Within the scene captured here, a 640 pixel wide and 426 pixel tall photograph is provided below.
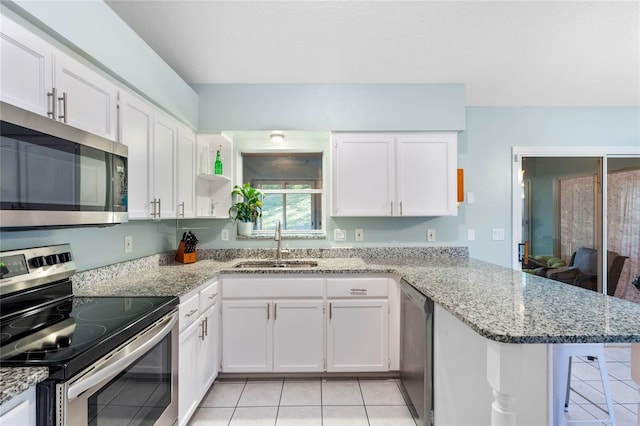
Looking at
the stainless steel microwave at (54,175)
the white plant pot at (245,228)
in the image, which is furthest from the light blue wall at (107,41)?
the white plant pot at (245,228)

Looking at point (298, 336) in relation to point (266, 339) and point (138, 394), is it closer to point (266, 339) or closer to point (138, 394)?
point (266, 339)

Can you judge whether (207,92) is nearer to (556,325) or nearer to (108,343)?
(108,343)

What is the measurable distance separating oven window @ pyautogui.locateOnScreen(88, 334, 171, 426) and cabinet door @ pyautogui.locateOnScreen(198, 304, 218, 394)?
18.2 inches

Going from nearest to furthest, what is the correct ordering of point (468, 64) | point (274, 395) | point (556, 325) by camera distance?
point (556, 325)
point (274, 395)
point (468, 64)

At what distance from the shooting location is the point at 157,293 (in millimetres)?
1618

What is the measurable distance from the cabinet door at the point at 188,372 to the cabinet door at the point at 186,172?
914mm

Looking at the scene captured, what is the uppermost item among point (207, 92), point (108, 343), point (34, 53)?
point (207, 92)

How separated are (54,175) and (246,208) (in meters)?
1.67

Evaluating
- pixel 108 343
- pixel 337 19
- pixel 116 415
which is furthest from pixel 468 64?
pixel 116 415

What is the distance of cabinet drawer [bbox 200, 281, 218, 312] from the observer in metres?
1.97

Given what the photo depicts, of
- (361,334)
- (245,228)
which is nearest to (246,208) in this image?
(245,228)

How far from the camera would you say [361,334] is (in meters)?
2.30

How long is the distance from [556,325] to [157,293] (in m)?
1.82

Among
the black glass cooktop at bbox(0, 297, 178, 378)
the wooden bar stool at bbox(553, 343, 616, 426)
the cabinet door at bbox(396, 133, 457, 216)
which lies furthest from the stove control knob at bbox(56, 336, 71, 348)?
the cabinet door at bbox(396, 133, 457, 216)
